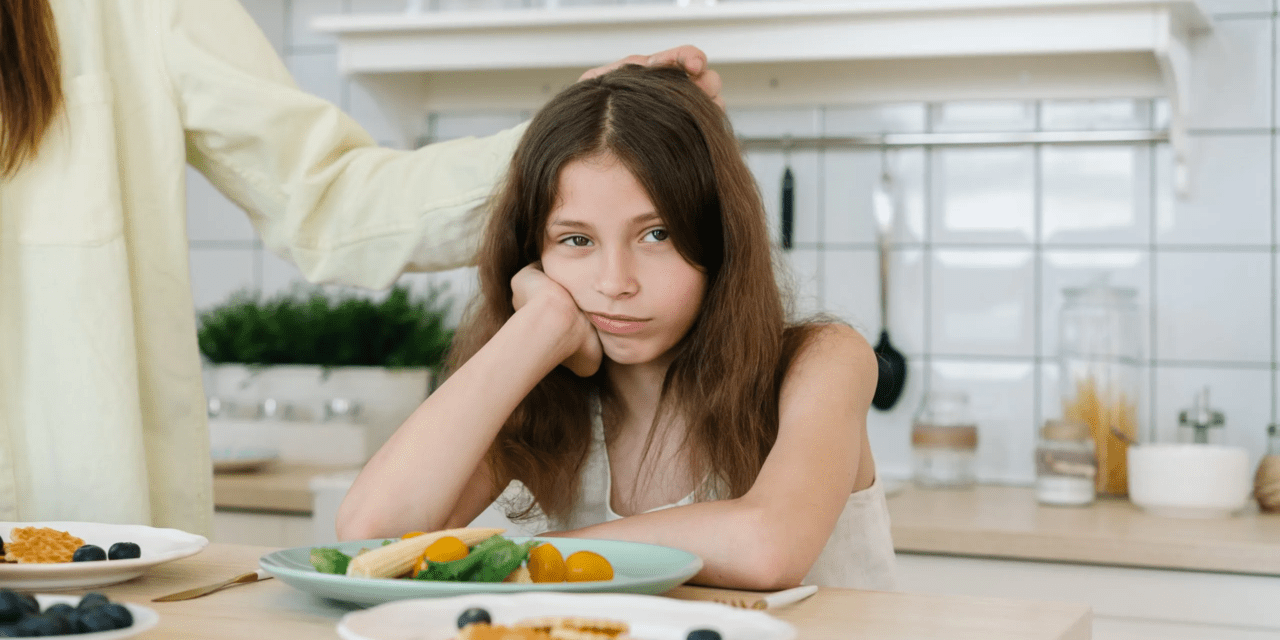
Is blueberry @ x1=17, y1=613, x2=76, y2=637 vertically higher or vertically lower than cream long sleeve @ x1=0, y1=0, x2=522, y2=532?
lower

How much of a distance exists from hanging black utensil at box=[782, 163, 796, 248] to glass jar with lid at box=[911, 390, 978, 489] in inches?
14.5

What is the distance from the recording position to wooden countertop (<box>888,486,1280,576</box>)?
1.55 m

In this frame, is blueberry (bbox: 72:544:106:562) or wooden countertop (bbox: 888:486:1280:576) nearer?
blueberry (bbox: 72:544:106:562)

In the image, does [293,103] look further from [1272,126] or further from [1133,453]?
[1272,126]

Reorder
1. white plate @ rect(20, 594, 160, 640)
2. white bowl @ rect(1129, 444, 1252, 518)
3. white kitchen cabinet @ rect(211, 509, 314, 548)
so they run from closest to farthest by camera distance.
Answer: white plate @ rect(20, 594, 160, 640)
white bowl @ rect(1129, 444, 1252, 518)
white kitchen cabinet @ rect(211, 509, 314, 548)

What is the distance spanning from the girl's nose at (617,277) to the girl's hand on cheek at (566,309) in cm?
3

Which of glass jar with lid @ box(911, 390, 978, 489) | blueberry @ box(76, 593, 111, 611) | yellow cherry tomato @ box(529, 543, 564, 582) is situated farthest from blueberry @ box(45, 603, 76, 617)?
glass jar with lid @ box(911, 390, 978, 489)

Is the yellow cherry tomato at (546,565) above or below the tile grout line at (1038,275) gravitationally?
below

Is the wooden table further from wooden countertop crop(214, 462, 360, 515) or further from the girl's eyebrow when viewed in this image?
wooden countertop crop(214, 462, 360, 515)

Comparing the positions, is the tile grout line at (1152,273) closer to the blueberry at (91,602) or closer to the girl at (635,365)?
the girl at (635,365)

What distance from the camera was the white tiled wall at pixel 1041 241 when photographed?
1949 millimetres

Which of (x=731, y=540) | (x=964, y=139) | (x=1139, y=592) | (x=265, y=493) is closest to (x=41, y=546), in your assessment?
(x=731, y=540)

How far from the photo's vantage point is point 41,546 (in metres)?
0.74

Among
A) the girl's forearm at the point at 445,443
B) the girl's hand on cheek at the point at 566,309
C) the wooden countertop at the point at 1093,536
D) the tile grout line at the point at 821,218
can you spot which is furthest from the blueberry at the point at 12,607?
the tile grout line at the point at 821,218
